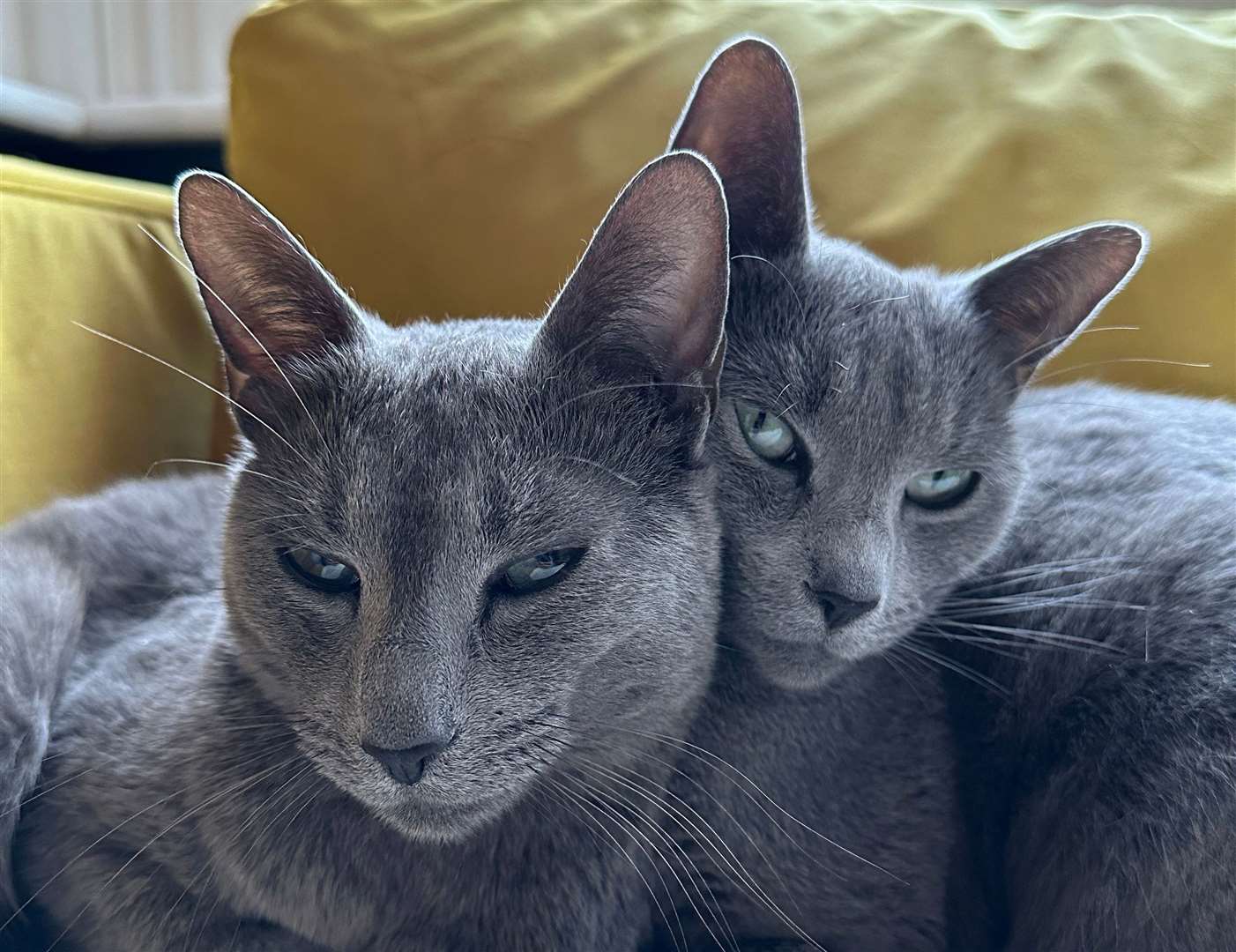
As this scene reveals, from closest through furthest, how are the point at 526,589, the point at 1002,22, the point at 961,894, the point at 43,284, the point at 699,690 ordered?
the point at 526,589 < the point at 699,690 < the point at 961,894 < the point at 43,284 < the point at 1002,22

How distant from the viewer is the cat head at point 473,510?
2.21 feet

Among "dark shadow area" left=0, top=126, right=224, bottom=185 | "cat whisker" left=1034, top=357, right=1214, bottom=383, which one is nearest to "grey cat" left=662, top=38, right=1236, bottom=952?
"cat whisker" left=1034, top=357, right=1214, bottom=383

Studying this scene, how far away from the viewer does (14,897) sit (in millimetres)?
889

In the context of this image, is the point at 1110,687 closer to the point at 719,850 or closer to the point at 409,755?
the point at 719,850

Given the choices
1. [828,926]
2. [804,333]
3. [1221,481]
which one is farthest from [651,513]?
[1221,481]

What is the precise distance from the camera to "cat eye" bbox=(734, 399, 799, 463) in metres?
0.85

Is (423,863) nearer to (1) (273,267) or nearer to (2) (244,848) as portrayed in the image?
(2) (244,848)

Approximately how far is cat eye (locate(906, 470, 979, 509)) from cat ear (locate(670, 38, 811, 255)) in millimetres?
225

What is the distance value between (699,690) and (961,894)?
1.07ft

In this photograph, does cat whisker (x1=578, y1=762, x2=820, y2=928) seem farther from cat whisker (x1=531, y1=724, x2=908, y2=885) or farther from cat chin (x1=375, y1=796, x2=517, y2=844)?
cat chin (x1=375, y1=796, x2=517, y2=844)

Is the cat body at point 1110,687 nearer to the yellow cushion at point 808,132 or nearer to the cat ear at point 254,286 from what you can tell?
the yellow cushion at point 808,132

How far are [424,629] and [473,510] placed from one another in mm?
81

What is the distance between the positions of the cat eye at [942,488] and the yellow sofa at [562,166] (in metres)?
0.42

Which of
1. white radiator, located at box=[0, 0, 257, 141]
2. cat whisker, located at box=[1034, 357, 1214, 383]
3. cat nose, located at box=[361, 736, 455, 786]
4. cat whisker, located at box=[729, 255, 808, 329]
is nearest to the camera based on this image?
cat nose, located at box=[361, 736, 455, 786]
